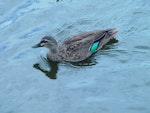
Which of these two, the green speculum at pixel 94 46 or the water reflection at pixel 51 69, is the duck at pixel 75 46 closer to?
the green speculum at pixel 94 46

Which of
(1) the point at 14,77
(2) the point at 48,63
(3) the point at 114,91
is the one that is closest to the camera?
(3) the point at 114,91

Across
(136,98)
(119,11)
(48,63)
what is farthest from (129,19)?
(136,98)

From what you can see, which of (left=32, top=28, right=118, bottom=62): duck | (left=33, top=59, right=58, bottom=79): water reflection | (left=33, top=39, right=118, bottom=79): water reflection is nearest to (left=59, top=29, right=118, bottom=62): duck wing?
(left=32, top=28, right=118, bottom=62): duck

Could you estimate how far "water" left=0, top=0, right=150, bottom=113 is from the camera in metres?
9.73

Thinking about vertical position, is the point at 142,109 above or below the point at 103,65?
below

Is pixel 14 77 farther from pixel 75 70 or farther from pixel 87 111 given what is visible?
pixel 87 111

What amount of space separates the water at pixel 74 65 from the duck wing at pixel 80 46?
8.9 inches

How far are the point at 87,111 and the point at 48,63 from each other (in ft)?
8.68

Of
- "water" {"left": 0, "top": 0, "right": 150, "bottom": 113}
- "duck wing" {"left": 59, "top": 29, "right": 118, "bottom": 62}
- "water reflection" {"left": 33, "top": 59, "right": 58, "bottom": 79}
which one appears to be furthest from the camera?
"duck wing" {"left": 59, "top": 29, "right": 118, "bottom": 62}

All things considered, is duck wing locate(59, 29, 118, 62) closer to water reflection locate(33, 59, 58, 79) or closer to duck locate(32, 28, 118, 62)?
duck locate(32, 28, 118, 62)

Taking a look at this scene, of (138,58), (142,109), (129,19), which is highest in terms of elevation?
(129,19)

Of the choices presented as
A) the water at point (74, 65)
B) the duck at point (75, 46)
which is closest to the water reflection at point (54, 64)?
the water at point (74, 65)

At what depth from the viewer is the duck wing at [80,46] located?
454 inches

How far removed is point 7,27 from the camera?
13.3 m
